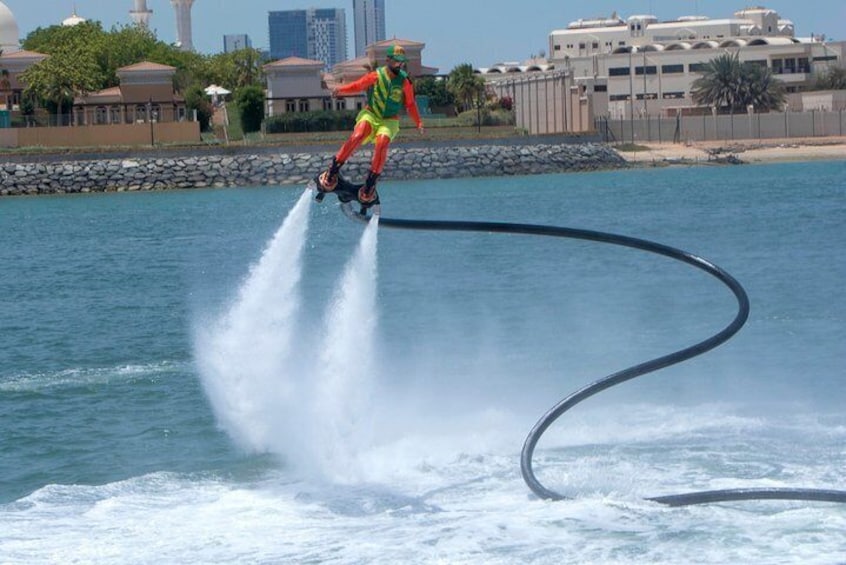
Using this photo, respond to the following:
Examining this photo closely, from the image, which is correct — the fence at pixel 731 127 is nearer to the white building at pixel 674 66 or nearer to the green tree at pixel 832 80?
the white building at pixel 674 66

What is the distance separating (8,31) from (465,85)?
151 ft

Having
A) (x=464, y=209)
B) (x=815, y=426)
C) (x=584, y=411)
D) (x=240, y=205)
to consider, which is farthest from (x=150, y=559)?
(x=240, y=205)

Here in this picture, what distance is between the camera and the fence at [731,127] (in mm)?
108812

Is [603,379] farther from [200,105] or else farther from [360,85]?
[200,105]

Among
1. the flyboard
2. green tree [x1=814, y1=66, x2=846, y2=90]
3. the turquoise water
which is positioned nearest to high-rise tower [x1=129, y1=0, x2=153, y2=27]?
green tree [x1=814, y1=66, x2=846, y2=90]

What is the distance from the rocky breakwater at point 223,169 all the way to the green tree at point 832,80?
42.6 m

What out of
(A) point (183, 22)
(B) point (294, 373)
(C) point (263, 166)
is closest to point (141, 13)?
(A) point (183, 22)

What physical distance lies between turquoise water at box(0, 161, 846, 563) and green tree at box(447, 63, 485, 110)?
64.7 m

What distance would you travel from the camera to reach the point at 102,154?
91.1 meters

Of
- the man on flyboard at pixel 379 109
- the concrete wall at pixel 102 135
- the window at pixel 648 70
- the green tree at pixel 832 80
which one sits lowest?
the concrete wall at pixel 102 135

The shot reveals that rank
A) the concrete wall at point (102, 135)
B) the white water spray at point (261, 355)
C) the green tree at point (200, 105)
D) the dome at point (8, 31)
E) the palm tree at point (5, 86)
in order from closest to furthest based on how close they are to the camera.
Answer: the white water spray at point (261, 355) < the concrete wall at point (102, 135) < the green tree at point (200, 105) < the palm tree at point (5, 86) < the dome at point (8, 31)

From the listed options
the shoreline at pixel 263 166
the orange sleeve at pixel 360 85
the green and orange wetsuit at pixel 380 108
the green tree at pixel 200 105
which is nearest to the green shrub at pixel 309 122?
the shoreline at pixel 263 166

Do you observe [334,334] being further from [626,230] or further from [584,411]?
[626,230]

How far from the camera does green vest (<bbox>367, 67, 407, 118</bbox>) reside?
15.8 meters
